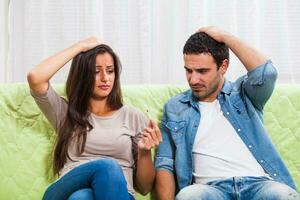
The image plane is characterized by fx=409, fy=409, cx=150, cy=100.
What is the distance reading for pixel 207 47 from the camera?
66.4 inches

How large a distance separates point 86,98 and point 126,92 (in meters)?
0.21

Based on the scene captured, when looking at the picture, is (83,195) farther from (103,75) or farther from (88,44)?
(88,44)

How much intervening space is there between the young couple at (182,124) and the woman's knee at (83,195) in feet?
0.55

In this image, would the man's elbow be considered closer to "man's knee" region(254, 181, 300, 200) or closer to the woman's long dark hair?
the woman's long dark hair

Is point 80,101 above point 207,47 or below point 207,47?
below

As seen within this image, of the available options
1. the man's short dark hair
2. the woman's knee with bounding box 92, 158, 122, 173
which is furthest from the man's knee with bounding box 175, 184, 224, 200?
the man's short dark hair

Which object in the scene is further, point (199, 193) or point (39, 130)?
point (39, 130)

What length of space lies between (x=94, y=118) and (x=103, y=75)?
0.61ft

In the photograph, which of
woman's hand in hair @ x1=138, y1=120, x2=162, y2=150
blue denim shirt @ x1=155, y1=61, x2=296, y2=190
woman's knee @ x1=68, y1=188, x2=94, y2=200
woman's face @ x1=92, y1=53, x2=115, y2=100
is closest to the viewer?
woman's knee @ x1=68, y1=188, x2=94, y2=200

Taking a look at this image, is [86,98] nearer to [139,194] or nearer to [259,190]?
[139,194]

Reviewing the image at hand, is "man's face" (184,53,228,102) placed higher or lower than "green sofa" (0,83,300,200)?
higher

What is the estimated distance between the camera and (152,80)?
2.25 meters

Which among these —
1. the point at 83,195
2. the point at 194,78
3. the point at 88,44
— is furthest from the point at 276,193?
the point at 88,44

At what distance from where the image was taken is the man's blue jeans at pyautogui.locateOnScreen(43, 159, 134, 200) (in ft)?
4.48
